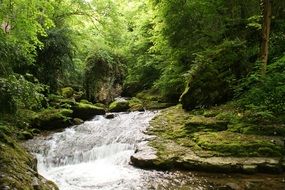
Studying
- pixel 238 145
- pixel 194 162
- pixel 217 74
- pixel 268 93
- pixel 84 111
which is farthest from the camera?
pixel 84 111

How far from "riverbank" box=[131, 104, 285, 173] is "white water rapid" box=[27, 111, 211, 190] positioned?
19.9 inches

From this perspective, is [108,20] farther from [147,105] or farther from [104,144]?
[104,144]

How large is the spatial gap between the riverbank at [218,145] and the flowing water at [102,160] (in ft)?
1.21

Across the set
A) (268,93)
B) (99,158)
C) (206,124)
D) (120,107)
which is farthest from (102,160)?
(120,107)

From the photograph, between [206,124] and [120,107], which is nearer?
[206,124]

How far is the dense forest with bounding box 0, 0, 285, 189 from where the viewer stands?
9.51 metres

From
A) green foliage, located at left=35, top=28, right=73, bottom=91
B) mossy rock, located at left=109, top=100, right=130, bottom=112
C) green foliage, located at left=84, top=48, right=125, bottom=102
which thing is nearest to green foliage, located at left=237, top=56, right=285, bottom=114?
mossy rock, located at left=109, top=100, right=130, bottom=112

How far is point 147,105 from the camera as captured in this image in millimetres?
18156

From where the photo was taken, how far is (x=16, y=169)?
536cm

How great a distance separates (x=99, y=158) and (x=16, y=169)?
490cm

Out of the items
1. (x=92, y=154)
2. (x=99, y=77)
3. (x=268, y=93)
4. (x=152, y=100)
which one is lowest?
(x=92, y=154)

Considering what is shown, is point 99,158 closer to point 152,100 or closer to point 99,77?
point 152,100

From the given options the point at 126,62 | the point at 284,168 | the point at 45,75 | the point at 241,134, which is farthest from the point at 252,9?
the point at 126,62

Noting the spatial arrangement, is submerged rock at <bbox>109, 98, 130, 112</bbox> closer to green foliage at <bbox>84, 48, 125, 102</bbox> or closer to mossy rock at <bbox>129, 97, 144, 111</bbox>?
mossy rock at <bbox>129, 97, 144, 111</bbox>
